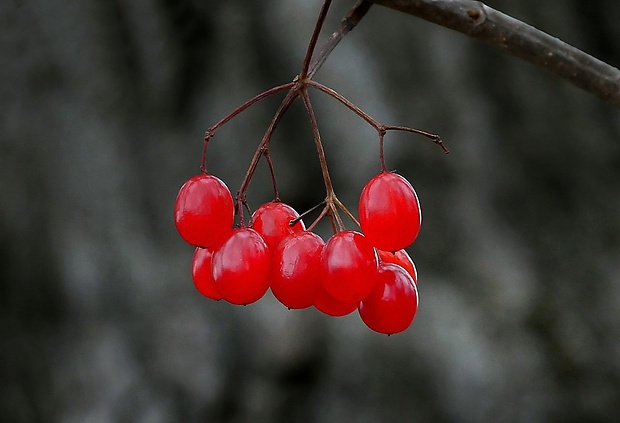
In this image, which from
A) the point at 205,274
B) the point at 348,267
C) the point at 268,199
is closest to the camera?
the point at 348,267

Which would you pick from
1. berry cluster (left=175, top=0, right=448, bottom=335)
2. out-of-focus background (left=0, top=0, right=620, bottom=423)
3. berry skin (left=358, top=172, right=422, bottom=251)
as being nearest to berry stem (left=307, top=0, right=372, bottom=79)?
berry cluster (left=175, top=0, right=448, bottom=335)

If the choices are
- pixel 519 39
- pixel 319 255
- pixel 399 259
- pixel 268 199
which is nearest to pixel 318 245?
pixel 319 255

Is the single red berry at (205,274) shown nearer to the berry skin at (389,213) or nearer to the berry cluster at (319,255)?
the berry cluster at (319,255)

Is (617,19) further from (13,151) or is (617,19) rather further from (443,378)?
(13,151)

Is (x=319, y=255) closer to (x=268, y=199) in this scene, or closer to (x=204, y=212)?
(x=204, y=212)

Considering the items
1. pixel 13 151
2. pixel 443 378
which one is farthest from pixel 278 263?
pixel 13 151

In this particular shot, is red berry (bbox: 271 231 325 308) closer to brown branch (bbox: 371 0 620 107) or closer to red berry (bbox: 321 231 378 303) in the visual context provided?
red berry (bbox: 321 231 378 303)
